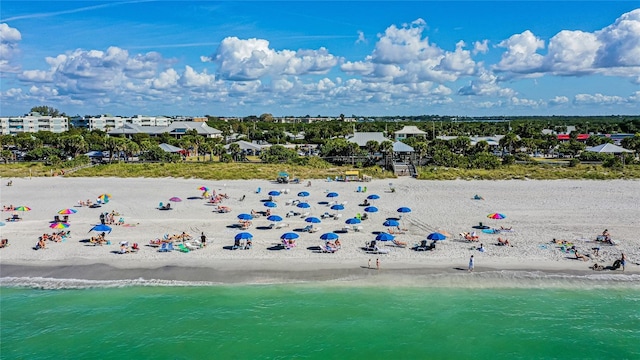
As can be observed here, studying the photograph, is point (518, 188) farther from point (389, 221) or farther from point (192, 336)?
point (192, 336)

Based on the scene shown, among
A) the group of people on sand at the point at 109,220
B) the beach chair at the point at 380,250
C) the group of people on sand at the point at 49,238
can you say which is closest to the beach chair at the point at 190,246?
the group of people on sand at the point at 109,220

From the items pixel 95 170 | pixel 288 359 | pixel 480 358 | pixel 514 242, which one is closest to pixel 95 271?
pixel 288 359

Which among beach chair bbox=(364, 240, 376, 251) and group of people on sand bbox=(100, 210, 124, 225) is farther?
group of people on sand bbox=(100, 210, 124, 225)

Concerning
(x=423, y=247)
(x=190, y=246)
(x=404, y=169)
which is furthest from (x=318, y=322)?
(x=404, y=169)

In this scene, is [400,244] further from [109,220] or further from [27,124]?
[27,124]

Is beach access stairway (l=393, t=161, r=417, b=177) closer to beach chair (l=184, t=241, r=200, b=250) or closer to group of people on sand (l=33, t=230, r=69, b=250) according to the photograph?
beach chair (l=184, t=241, r=200, b=250)

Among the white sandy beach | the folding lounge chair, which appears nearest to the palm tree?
the white sandy beach
